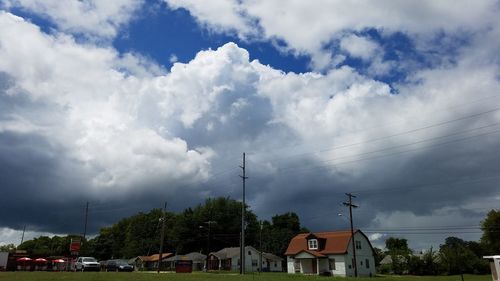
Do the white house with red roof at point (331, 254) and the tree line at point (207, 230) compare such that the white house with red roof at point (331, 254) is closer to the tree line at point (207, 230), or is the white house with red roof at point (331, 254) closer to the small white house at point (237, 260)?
the small white house at point (237, 260)

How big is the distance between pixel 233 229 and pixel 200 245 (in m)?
9.66

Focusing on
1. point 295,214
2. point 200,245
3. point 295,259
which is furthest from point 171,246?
point 295,259

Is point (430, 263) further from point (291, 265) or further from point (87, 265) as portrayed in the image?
point (87, 265)

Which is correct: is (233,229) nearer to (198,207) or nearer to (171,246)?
(198,207)

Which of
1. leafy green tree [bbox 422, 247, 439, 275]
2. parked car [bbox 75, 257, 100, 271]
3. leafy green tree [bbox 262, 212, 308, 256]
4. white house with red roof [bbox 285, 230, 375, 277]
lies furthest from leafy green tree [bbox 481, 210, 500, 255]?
parked car [bbox 75, 257, 100, 271]

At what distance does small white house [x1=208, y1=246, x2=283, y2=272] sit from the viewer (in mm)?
95438

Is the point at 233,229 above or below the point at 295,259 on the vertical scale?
above

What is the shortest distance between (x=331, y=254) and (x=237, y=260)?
32.3m

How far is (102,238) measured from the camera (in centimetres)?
15900

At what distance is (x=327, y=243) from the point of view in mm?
71625

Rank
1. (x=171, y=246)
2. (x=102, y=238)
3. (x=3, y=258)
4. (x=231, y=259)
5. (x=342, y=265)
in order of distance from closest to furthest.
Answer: (x=3, y=258) < (x=342, y=265) < (x=231, y=259) < (x=171, y=246) < (x=102, y=238)

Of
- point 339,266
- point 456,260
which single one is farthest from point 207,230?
point 456,260

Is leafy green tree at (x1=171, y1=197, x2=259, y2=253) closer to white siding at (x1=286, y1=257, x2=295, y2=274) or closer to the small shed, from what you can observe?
white siding at (x1=286, y1=257, x2=295, y2=274)

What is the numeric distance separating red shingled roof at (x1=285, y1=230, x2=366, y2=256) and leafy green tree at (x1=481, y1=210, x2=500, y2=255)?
30.5 meters
